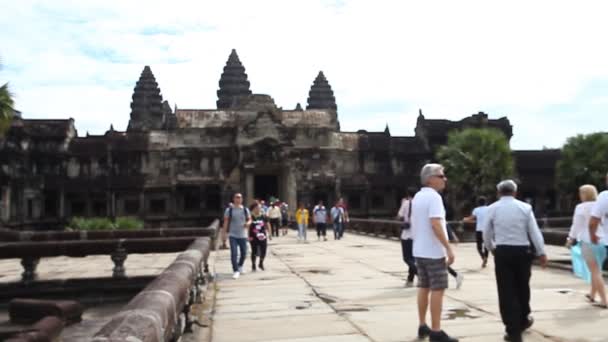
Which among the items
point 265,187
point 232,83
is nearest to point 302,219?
point 265,187

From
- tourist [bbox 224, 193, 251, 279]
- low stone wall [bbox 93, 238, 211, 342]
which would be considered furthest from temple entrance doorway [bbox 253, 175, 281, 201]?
low stone wall [bbox 93, 238, 211, 342]

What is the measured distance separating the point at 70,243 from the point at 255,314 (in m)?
9.37

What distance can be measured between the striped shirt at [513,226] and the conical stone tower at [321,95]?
79.1 m

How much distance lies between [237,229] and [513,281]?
308 inches

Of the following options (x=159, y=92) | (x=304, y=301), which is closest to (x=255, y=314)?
(x=304, y=301)

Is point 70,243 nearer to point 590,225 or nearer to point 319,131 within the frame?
point 590,225

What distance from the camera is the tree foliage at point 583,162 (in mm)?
47375

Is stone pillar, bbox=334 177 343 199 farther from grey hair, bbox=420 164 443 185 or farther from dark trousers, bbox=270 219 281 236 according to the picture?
grey hair, bbox=420 164 443 185

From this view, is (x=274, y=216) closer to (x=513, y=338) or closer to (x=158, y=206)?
(x=158, y=206)

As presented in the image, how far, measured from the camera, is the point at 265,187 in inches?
2015

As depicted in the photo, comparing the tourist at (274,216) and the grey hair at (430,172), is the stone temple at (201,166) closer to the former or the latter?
the tourist at (274,216)

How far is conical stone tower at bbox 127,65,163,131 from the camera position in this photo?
266ft

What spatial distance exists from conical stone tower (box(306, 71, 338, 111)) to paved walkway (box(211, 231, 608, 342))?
71.6m

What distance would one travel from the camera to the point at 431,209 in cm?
707
